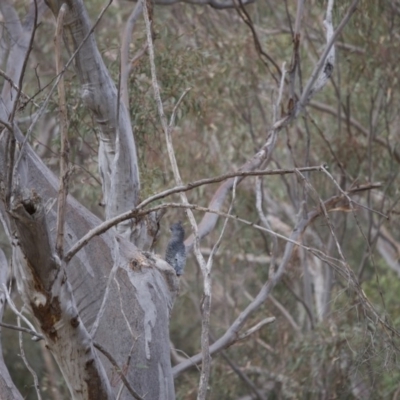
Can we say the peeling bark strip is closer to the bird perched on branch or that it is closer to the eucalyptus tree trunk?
the eucalyptus tree trunk

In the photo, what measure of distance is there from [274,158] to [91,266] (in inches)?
200

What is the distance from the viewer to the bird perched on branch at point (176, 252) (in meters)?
3.12

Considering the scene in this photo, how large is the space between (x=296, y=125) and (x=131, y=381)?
5.93 metres

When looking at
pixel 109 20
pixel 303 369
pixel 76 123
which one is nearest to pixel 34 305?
pixel 76 123

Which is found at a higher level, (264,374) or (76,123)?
(76,123)

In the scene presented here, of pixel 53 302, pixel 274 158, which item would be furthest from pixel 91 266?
pixel 274 158

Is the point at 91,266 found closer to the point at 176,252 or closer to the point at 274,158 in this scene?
the point at 176,252

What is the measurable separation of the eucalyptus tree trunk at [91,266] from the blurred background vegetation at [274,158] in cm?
162

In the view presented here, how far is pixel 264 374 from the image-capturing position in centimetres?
735

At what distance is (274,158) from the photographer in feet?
25.5

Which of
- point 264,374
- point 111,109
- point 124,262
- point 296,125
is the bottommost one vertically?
point 264,374

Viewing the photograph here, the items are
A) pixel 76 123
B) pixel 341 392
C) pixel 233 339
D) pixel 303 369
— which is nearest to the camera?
pixel 233 339

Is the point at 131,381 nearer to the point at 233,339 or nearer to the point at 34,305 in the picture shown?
the point at 34,305

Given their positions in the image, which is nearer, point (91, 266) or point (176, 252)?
point (91, 266)
